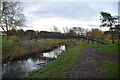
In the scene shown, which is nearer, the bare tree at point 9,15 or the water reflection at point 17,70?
the water reflection at point 17,70

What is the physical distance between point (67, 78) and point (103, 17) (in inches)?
1265

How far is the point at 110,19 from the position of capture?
3659cm

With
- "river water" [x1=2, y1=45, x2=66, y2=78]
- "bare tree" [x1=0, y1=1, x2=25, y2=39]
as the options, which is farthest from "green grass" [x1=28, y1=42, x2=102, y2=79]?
"bare tree" [x1=0, y1=1, x2=25, y2=39]

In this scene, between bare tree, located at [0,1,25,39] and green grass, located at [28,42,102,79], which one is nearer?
green grass, located at [28,42,102,79]

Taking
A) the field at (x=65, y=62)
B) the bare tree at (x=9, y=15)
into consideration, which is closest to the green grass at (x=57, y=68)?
the field at (x=65, y=62)

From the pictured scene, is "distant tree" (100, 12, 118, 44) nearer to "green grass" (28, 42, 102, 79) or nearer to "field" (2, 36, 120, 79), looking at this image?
"field" (2, 36, 120, 79)

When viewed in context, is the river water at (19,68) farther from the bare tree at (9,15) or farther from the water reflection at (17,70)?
the bare tree at (9,15)

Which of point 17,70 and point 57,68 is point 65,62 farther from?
point 17,70

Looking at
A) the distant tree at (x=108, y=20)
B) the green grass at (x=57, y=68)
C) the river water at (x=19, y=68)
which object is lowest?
the river water at (x=19, y=68)

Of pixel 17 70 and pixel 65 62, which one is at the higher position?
pixel 65 62

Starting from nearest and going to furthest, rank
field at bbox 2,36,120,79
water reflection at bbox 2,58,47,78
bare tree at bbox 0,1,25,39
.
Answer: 1. field at bbox 2,36,120,79
2. water reflection at bbox 2,58,47,78
3. bare tree at bbox 0,1,25,39

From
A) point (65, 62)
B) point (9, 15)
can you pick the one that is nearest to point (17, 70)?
point (65, 62)

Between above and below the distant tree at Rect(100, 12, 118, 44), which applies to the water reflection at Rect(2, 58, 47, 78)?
below

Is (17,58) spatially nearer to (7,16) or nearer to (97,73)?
(7,16)
